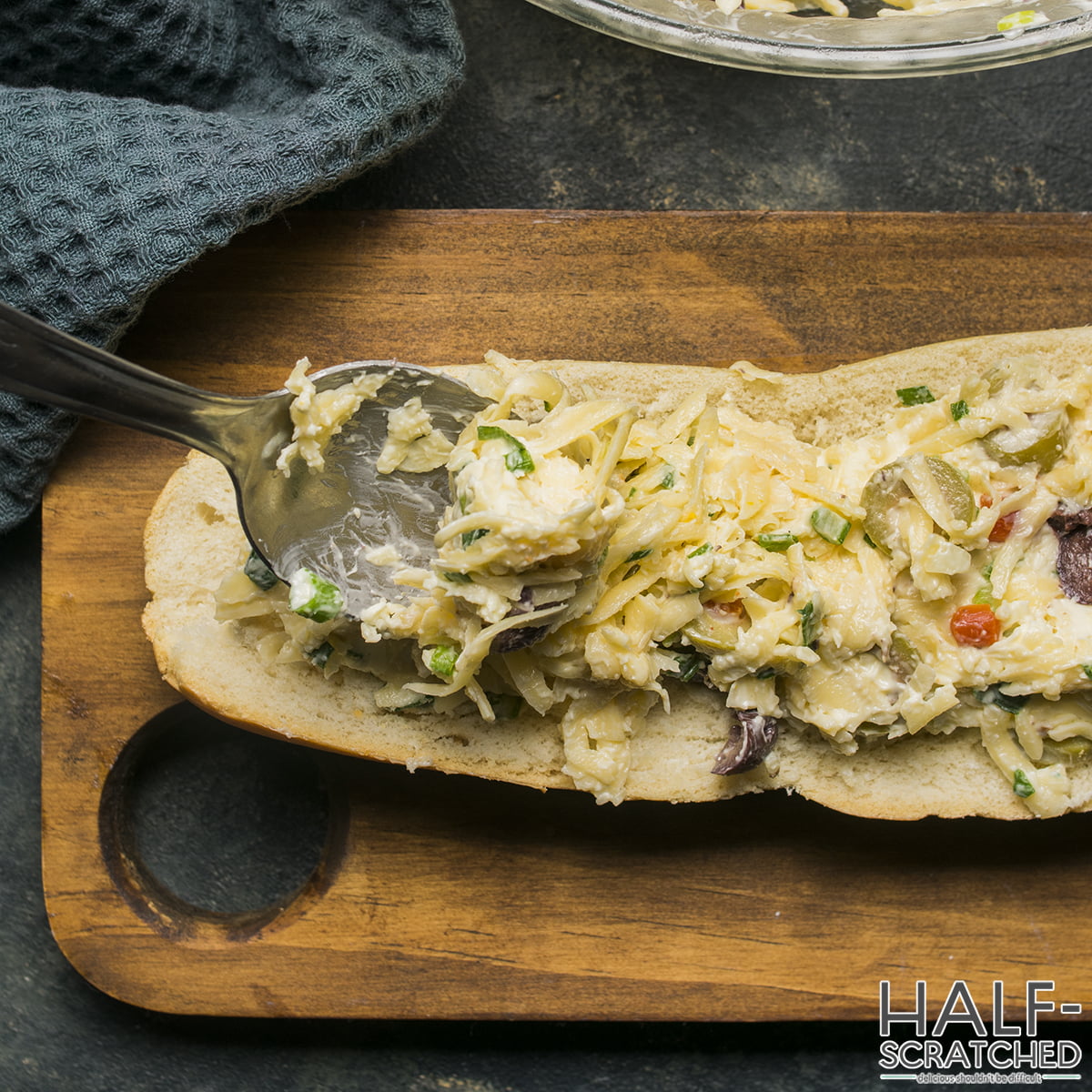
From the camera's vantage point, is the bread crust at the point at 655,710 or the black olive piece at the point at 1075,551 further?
the bread crust at the point at 655,710

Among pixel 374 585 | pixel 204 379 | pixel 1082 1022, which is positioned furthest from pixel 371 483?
pixel 1082 1022

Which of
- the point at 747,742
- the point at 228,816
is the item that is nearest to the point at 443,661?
the point at 747,742

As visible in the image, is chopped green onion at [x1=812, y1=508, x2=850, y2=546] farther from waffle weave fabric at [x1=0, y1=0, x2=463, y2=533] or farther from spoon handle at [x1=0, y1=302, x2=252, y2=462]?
waffle weave fabric at [x1=0, y1=0, x2=463, y2=533]

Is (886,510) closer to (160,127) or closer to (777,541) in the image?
(777,541)

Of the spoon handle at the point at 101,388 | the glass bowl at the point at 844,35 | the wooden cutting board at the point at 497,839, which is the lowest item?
the wooden cutting board at the point at 497,839

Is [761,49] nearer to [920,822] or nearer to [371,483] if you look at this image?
[371,483]

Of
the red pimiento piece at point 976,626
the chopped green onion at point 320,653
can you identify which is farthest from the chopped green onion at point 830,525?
the chopped green onion at point 320,653

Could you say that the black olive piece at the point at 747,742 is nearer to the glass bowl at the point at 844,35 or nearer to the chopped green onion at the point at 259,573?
the chopped green onion at the point at 259,573
